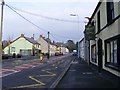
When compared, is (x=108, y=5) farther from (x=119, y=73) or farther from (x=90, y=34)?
(x=90, y=34)

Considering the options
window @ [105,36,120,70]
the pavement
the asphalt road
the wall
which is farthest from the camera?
the wall

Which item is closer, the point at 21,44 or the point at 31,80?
the point at 31,80

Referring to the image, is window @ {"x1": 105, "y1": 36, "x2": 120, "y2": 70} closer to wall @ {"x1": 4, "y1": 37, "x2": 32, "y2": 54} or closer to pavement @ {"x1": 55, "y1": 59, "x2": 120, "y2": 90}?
pavement @ {"x1": 55, "y1": 59, "x2": 120, "y2": 90}

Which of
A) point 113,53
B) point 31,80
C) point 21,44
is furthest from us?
point 21,44

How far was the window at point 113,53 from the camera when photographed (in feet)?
45.7

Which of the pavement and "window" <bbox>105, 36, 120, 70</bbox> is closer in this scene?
the pavement

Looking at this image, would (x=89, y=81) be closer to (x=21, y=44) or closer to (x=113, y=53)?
(x=113, y=53)

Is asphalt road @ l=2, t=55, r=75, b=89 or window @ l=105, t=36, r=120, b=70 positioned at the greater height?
window @ l=105, t=36, r=120, b=70

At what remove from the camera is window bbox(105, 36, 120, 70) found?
13.9 metres

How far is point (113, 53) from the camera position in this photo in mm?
15641

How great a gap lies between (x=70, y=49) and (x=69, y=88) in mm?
172423

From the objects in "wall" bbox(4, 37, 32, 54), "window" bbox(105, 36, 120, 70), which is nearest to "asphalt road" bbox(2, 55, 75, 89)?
"window" bbox(105, 36, 120, 70)

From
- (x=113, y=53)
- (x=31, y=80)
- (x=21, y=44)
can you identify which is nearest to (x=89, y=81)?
(x=113, y=53)

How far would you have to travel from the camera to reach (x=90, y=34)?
980 inches
